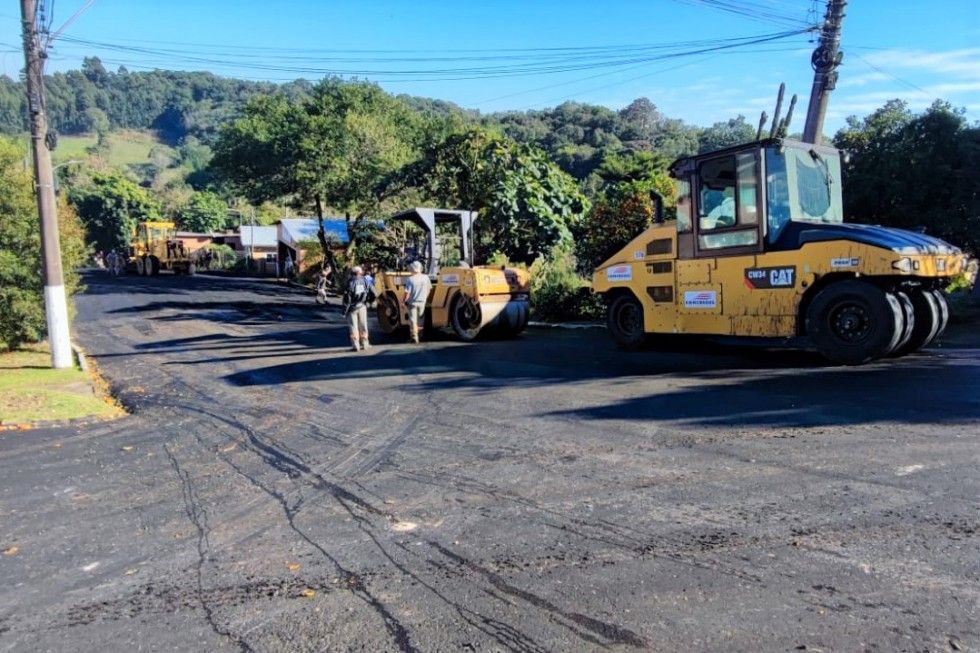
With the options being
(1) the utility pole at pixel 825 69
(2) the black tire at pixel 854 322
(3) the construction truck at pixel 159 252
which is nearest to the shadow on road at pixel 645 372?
(2) the black tire at pixel 854 322

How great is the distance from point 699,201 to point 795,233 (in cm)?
156

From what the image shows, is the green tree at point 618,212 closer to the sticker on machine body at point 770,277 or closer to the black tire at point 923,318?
the sticker on machine body at point 770,277

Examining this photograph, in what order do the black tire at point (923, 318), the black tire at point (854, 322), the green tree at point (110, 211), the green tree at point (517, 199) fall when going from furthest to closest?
the green tree at point (110, 211) < the green tree at point (517, 199) < the black tire at point (923, 318) < the black tire at point (854, 322)

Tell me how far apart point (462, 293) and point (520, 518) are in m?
10.6

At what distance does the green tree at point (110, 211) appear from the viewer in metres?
76.4

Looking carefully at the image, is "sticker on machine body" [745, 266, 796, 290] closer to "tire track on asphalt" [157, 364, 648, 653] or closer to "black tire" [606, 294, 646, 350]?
"black tire" [606, 294, 646, 350]

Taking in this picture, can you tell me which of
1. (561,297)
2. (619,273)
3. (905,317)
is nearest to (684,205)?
(619,273)

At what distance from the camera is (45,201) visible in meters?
12.6

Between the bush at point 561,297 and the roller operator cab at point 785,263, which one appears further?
the bush at point 561,297

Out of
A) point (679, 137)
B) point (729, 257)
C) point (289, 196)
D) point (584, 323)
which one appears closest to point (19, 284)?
point (584, 323)

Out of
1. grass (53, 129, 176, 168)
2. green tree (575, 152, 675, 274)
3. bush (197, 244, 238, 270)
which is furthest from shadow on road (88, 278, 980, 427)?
grass (53, 129, 176, 168)

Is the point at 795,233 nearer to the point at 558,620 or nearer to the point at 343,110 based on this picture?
the point at 558,620

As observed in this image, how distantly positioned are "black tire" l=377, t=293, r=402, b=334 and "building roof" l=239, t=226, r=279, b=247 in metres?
44.7

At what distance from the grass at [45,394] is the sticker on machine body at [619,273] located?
7.89 m
